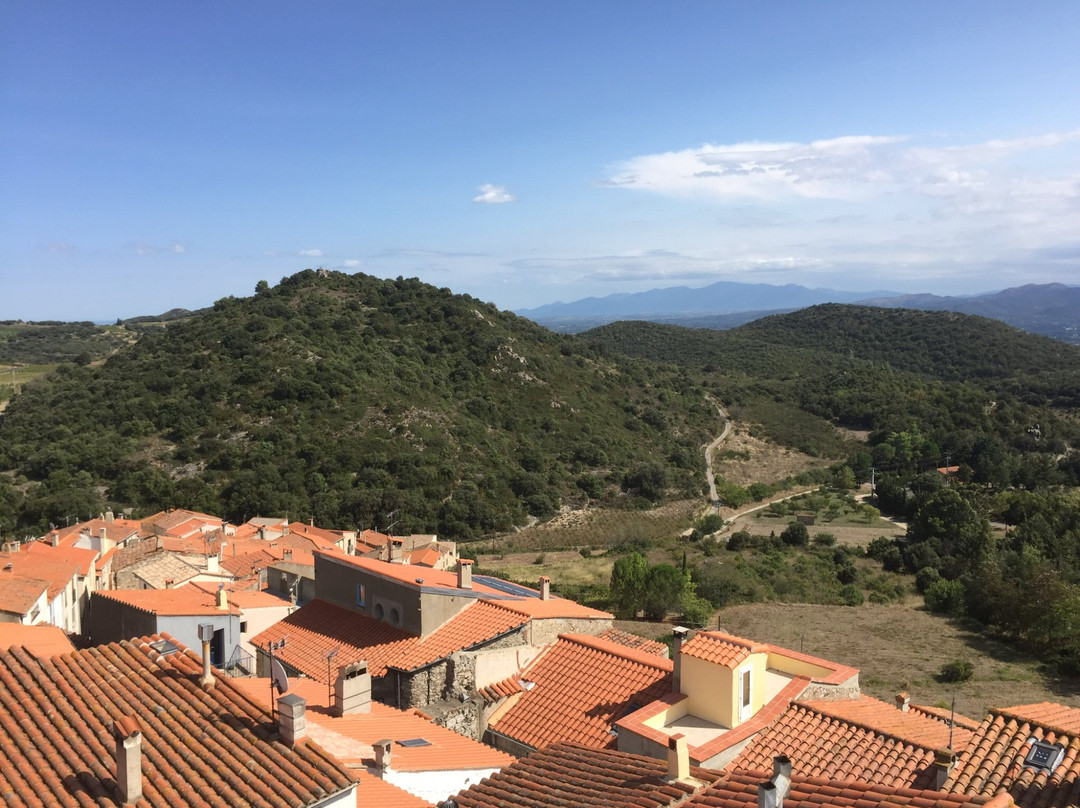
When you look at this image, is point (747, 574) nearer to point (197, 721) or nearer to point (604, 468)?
Answer: point (604, 468)

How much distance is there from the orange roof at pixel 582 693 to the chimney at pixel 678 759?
411 centimetres

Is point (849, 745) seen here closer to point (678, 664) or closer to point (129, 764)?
point (678, 664)

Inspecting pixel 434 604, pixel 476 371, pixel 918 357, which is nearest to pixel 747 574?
pixel 434 604

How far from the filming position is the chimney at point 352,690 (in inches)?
384

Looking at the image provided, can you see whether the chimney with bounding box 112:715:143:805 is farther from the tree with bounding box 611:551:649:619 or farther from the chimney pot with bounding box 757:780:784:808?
the tree with bounding box 611:551:649:619

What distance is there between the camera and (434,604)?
1330 centimetres

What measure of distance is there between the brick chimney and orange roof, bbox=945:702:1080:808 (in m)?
5.71

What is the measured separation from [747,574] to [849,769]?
1055 inches

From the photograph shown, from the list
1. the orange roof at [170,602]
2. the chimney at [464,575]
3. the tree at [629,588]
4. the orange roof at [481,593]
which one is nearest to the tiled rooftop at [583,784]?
the orange roof at [481,593]

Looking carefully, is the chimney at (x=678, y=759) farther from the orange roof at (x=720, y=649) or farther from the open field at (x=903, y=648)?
the open field at (x=903, y=648)

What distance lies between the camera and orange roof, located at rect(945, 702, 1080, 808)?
6.34 m

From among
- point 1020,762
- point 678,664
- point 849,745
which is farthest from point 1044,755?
point 678,664

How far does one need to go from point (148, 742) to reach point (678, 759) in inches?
162

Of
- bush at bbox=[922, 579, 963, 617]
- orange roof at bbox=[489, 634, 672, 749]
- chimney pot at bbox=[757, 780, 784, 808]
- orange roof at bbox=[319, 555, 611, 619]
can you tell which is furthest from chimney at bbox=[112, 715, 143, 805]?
bush at bbox=[922, 579, 963, 617]
